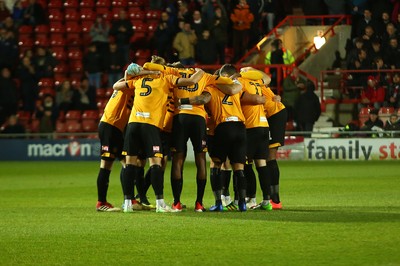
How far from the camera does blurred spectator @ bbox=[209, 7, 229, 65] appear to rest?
100 ft

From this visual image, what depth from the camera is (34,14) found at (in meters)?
34.2

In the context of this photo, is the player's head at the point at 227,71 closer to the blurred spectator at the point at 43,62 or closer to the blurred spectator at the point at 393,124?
the blurred spectator at the point at 393,124

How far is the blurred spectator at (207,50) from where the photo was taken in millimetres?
30250

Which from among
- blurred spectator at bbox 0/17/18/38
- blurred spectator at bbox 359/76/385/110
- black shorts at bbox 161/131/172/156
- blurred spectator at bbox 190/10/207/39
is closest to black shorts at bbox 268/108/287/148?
black shorts at bbox 161/131/172/156

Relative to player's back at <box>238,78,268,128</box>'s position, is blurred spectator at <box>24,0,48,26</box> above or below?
above

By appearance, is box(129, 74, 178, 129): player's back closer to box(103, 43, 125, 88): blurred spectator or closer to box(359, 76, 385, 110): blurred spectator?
box(359, 76, 385, 110): blurred spectator

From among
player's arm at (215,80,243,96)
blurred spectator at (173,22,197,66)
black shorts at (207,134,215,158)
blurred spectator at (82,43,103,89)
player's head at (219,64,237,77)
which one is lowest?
black shorts at (207,134,215,158)

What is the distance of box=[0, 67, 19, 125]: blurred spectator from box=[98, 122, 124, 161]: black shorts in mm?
16477

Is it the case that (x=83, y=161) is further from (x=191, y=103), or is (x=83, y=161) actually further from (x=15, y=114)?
(x=191, y=103)

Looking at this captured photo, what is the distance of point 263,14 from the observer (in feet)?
105

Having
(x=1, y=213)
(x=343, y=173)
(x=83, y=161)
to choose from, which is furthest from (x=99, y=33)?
(x=1, y=213)

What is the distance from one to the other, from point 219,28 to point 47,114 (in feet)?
18.2

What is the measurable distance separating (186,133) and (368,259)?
5.16 meters

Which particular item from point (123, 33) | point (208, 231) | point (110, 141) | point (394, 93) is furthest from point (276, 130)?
point (123, 33)
